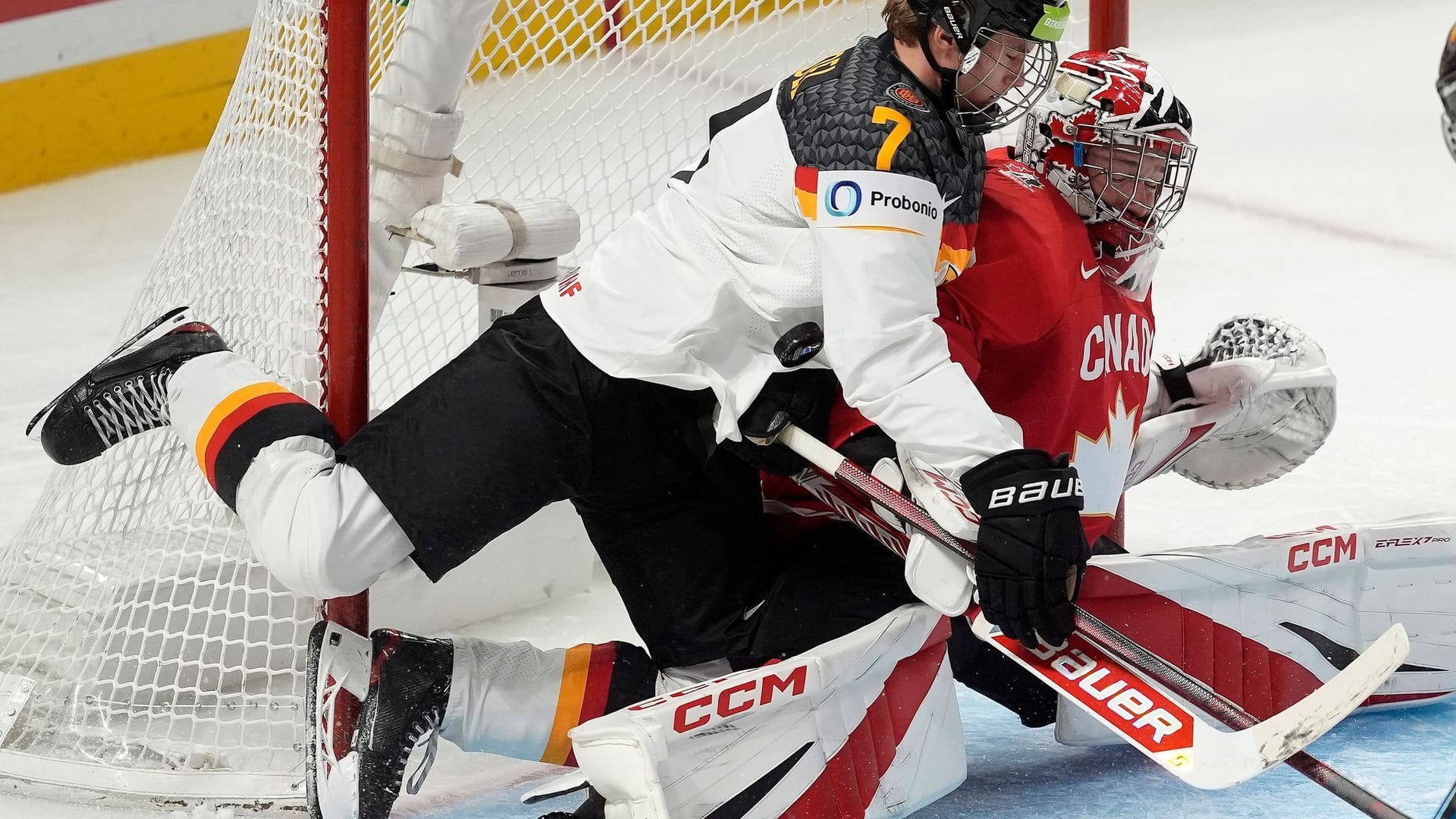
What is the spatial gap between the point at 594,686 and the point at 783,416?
426mm

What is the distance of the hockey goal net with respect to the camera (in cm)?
222

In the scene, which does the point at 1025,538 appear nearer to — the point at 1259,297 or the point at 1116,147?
the point at 1116,147

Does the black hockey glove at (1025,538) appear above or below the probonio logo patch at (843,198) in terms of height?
below

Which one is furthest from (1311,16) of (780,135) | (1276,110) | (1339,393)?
(780,135)

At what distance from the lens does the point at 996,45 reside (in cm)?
192

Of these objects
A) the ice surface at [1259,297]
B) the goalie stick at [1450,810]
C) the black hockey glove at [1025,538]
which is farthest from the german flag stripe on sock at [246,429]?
the goalie stick at [1450,810]

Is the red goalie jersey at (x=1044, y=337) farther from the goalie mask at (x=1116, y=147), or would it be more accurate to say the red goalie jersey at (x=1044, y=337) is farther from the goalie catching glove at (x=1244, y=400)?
the goalie catching glove at (x=1244, y=400)

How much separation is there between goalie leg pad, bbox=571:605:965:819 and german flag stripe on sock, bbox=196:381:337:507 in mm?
511

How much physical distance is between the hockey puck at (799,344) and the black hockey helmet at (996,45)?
0.30 metres

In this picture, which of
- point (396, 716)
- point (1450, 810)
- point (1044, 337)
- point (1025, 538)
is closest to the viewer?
point (1450, 810)

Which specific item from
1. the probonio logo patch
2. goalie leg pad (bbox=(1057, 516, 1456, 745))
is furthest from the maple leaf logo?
the probonio logo patch

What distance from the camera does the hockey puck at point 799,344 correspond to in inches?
76.2

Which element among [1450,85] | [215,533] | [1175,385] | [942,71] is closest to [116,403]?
[215,533]

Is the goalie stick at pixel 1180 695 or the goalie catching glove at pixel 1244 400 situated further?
the goalie catching glove at pixel 1244 400
